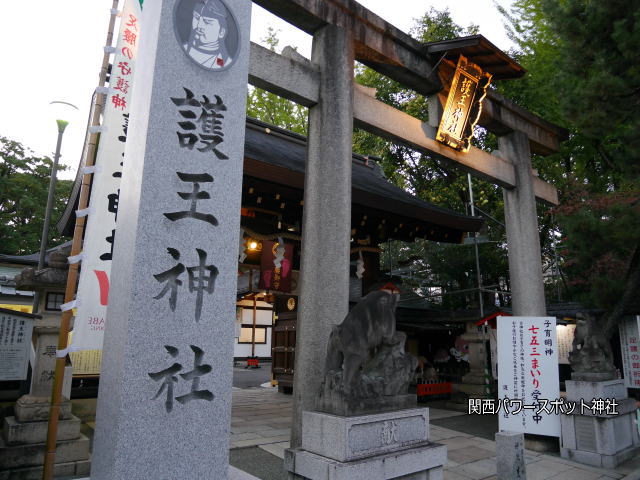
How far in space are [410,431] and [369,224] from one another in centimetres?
645

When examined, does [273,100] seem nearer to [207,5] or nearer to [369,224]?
[369,224]

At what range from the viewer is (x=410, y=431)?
183 inches

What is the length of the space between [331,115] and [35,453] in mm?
5837

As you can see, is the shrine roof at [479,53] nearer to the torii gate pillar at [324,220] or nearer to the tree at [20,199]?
the torii gate pillar at [324,220]

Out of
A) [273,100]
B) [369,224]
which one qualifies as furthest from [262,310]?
[369,224]

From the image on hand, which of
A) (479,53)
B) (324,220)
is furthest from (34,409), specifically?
(479,53)

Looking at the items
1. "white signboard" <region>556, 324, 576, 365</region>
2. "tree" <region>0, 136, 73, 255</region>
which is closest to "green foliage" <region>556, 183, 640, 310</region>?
"white signboard" <region>556, 324, 576, 365</region>

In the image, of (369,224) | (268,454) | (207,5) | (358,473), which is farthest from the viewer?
(369,224)

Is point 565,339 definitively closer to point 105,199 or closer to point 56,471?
point 56,471

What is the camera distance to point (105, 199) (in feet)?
13.9

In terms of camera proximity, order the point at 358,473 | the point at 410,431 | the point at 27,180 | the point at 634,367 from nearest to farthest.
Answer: the point at 358,473 → the point at 410,431 → the point at 634,367 → the point at 27,180

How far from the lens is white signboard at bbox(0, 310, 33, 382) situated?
5223mm

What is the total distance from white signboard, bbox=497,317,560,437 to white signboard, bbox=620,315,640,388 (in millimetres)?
6068

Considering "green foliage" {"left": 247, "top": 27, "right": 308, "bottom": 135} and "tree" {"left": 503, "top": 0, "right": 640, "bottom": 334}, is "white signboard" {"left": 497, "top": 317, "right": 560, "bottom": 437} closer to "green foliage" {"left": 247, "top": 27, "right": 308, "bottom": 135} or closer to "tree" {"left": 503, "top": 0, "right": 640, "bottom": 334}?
"tree" {"left": 503, "top": 0, "right": 640, "bottom": 334}
